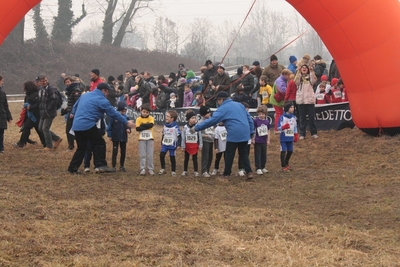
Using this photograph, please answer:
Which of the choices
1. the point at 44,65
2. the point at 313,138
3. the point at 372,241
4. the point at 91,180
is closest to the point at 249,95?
the point at 313,138

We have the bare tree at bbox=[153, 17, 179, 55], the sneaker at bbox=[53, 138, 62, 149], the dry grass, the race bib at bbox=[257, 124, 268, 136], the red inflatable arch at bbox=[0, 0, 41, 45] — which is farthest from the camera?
the bare tree at bbox=[153, 17, 179, 55]

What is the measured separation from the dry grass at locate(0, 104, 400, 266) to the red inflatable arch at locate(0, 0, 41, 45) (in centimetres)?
280

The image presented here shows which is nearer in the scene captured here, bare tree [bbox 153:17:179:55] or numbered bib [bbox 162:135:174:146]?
numbered bib [bbox 162:135:174:146]

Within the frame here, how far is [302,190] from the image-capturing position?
34.6 ft

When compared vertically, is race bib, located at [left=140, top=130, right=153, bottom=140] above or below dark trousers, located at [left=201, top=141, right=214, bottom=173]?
above

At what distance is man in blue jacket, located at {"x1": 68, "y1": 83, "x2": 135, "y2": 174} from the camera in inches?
468

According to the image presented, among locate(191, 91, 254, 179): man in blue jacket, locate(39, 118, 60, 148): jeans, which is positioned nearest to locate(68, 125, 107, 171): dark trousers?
locate(191, 91, 254, 179): man in blue jacket

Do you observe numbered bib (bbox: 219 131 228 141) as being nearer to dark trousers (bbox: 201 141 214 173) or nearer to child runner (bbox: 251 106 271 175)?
dark trousers (bbox: 201 141 214 173)

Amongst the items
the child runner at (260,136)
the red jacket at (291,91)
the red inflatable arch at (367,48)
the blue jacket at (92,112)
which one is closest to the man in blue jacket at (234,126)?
the child runner at (260,136)

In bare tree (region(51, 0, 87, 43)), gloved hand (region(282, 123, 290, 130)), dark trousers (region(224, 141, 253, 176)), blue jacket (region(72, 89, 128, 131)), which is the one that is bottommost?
dark trousers (region(224, 141, 253, 176))

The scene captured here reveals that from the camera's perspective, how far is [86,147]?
1218 cm

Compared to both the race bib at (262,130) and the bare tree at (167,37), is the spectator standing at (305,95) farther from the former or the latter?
the bare tree at (167,37)

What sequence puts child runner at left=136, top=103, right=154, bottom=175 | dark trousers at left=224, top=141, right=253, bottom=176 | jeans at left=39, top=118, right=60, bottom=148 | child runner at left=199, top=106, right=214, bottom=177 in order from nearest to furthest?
dark trousers at left=224, top=141, right=253, bottom=176
child runner at left=136, top=103, right=154, bottom=175
child runner at left=199, top=106, right=214, bottom=177
jeans at left=39, top=118, right=60, bottom=148

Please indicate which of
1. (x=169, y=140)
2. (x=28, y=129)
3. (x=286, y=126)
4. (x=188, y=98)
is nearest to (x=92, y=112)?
(x=169, y=140)
